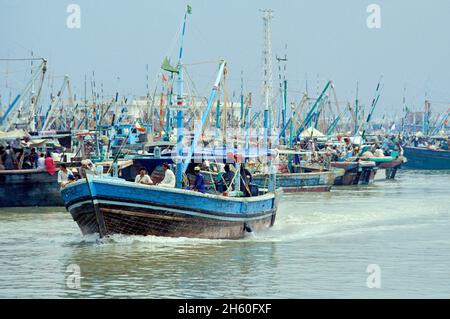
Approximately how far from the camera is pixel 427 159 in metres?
97.2

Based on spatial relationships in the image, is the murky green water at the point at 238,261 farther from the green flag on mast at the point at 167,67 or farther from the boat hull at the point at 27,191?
the green flag on mast at the point at 167,67

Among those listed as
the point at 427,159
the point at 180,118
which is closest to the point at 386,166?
the point at 427,159

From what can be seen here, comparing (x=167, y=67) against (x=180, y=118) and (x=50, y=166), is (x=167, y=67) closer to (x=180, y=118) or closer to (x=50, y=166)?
(x=180, y=118)

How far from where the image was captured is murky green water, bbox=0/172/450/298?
77.9ft

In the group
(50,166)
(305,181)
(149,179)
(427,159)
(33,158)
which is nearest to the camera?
(149,179)

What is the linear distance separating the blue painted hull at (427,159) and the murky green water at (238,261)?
178 ft

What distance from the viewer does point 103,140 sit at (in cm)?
6072

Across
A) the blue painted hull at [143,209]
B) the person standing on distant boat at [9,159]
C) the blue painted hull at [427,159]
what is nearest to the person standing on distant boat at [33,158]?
the person standing on distant boat at [9,159]

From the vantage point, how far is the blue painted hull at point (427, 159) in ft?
311

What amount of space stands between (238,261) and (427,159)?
235 feet

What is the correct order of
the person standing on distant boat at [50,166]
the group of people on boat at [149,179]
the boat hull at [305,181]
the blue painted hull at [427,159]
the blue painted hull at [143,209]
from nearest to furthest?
the blue painted hull at [143,209], the group of people on boat at [149,179], the person standing on distant boat at [50,166], the boat hull at [305,181], the blue painted hull at [427,159]

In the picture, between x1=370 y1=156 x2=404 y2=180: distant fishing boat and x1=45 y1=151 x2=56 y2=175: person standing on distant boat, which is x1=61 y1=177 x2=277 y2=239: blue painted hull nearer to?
x1=45 y1=151 x2=56 y2=175: person standing on distant boat

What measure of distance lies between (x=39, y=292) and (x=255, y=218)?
446 inches

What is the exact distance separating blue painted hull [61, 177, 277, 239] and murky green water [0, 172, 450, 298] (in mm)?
394
